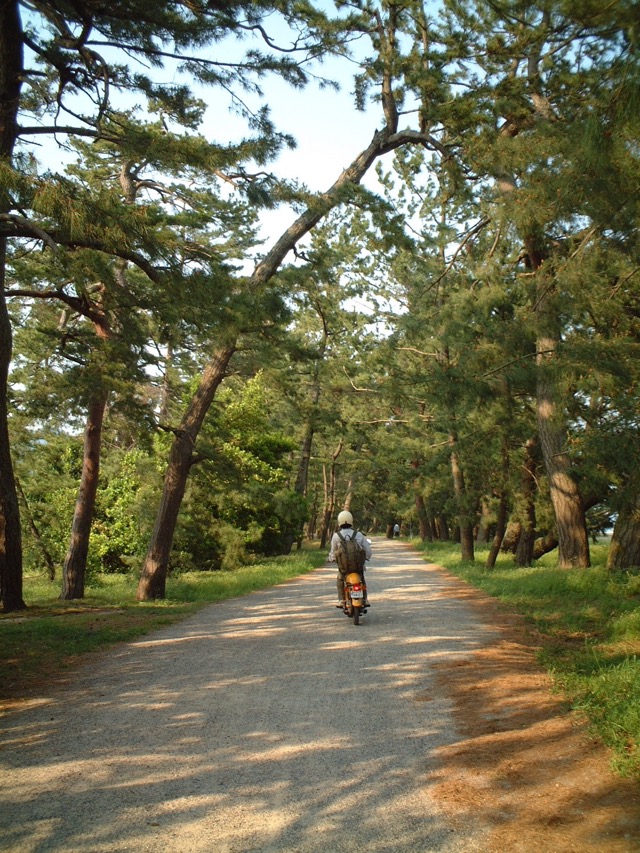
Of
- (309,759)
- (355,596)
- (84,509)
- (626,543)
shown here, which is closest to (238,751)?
(309,759)

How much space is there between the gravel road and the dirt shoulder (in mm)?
180

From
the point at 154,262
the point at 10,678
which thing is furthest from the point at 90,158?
the point at 10,678

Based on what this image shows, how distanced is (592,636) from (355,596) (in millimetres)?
3258

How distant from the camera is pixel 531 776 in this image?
4371 millimetres

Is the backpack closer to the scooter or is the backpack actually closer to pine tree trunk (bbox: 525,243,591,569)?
the scooter

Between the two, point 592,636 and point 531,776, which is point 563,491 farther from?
point 531,776

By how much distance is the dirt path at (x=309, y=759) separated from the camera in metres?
3.62

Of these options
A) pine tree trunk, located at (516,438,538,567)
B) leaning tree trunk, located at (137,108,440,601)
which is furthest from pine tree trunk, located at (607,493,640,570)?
leaning tree trunk, located at (137,108,440,601)

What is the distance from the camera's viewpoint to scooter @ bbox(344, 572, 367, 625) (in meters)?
10.4

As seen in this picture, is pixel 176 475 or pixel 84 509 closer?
pixel 176 475

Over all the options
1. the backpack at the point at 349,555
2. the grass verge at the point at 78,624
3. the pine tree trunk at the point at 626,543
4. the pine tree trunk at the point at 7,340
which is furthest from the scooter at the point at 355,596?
the pine tree trunk at the point at 626,543

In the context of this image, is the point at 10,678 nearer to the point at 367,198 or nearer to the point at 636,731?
the point at 636,731

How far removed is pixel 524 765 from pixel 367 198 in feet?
34.6

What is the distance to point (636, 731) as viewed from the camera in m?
4.75
